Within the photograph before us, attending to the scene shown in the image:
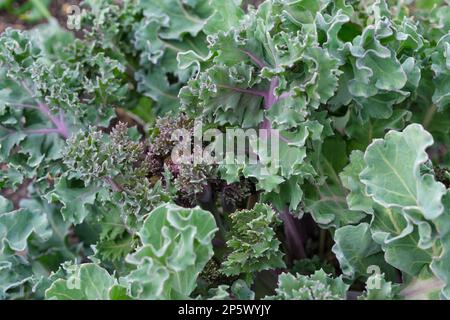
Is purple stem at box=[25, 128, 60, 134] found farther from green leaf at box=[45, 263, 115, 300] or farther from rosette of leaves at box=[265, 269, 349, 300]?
rosette of leaves at box=[265, 269, 349, 300]

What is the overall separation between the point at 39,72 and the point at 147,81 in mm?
478

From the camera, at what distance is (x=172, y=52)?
2.55 meters

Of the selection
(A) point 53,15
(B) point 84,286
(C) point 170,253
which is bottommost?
(A) point 53,15

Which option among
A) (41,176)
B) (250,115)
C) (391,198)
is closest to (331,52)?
(250,115)

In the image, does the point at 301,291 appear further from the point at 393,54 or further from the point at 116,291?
the point at 393,54

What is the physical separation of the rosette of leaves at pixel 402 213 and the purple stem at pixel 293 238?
381mm

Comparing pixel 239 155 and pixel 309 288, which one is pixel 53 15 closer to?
pixel 239 155

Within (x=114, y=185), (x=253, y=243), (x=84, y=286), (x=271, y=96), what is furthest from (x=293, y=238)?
(x=84, y=286)

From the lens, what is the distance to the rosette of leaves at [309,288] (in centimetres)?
175

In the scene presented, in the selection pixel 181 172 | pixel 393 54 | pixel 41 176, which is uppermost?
pixel 393 54

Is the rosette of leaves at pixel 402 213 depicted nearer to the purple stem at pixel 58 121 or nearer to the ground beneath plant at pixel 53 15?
the purple stem at pixel 58 121

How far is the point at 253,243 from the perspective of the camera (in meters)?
1.95

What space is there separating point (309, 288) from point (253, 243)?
23 cm
